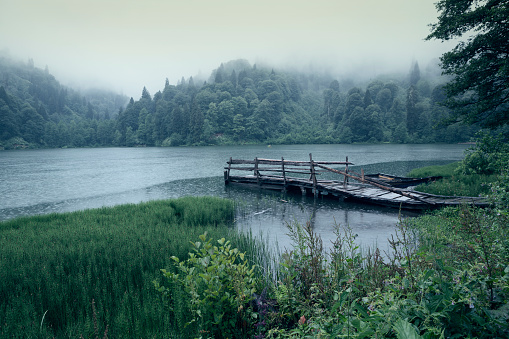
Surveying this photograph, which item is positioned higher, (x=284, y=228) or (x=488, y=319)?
(x=488, y=319)

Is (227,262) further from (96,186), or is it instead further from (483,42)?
(96,186)

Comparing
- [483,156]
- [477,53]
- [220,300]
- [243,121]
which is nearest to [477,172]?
[483,156]

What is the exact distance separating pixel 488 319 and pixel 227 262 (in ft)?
9.08

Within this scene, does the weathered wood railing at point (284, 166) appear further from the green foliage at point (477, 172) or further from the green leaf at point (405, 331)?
the green leaf at point (405, 331)

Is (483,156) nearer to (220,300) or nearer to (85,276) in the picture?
(220,300)

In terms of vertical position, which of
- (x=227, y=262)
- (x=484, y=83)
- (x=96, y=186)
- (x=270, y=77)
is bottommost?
(x=96, y=186)

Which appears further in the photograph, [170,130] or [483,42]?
[170,130]

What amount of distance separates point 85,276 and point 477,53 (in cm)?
2173

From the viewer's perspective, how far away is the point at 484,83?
55.4 feet

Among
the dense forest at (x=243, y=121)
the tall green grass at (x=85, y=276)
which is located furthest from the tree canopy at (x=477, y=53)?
the dense forest at (x=243, y=121)

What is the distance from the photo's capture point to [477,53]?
55.7 ft

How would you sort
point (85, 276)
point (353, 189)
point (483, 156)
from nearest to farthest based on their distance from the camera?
point (85, 276), point (483, 156), point (353, 189)

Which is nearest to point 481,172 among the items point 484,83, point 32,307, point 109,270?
point 484,83

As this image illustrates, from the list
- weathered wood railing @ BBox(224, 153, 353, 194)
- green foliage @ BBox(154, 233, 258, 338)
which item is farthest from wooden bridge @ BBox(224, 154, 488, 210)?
green foliage @ BBox(154, 233, 258, 338)
